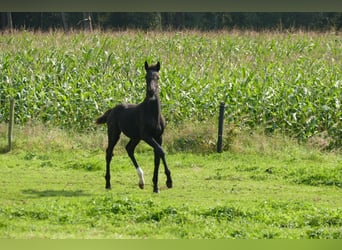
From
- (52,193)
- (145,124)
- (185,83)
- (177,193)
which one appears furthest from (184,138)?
(52,193)

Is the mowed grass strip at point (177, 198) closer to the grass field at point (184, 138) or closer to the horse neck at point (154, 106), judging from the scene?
the grass field at point (184, 138)

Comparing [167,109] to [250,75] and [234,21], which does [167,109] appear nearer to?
[250,75]

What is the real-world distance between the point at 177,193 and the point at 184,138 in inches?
160

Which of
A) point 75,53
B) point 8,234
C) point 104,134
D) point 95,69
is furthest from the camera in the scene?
point 75,53

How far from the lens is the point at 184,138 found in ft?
44.8

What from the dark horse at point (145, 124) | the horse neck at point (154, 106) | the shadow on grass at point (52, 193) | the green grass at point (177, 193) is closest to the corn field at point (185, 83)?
the green grass at point (177, 193)

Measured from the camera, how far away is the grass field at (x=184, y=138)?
712 cm

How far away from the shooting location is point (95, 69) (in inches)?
676

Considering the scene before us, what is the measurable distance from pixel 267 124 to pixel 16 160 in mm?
5504

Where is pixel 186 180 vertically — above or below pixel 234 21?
below

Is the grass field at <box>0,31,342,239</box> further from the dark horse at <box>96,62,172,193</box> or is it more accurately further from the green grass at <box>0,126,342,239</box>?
the dark horse at <box>96,62,172,193</box>

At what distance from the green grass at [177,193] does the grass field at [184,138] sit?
0.08 feet

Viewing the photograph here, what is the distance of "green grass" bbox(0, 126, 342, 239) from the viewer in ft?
21.9

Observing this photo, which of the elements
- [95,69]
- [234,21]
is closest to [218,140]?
[95,69]
